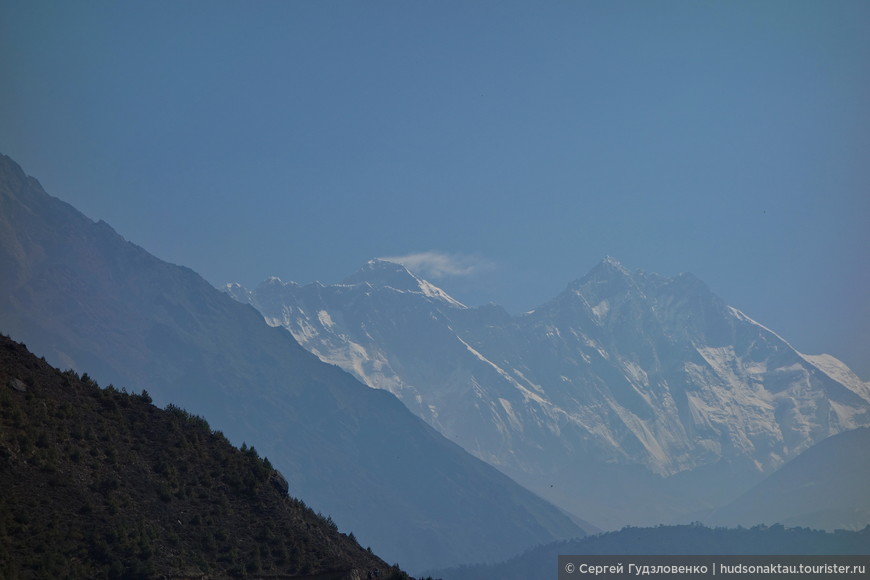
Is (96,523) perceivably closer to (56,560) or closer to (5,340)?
(56,560)

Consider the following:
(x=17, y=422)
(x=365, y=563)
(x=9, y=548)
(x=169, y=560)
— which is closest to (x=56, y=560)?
(x=9, y=548)

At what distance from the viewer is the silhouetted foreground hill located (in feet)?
267

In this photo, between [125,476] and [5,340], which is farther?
[5,340]

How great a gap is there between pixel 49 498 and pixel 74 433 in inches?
370

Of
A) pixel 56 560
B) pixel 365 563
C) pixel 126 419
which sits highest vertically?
pixel 126 419

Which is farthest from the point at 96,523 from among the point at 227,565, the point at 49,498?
the point at 227,565

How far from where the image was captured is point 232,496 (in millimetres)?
96625

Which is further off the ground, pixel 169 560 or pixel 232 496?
pixel 232 496

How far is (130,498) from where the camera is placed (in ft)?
294

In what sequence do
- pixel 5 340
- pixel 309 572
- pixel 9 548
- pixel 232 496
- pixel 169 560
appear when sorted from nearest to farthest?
pixel 9 548 → pixel 169 560 → pixel 309 572 → pixel 232 496 → pixel 5 340

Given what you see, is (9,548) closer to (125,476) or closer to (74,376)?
(125,476)

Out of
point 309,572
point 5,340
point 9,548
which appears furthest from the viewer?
point 5,340

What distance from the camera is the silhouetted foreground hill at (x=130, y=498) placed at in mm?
81250

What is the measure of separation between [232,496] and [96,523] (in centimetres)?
1425
